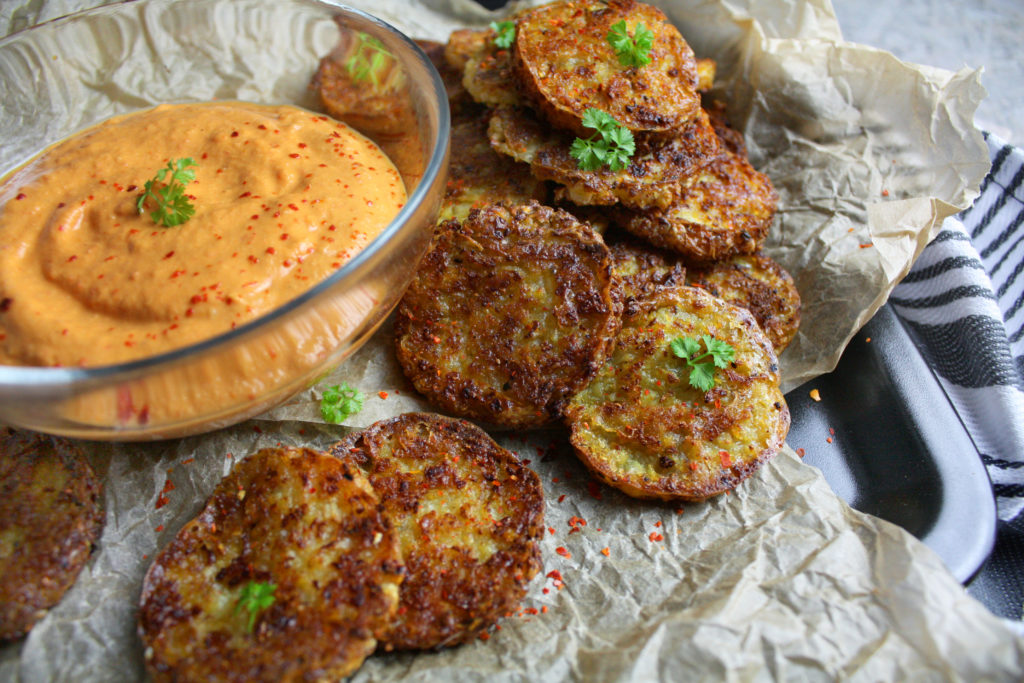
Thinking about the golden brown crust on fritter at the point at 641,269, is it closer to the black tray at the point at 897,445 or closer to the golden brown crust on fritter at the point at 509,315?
the golden brown crust on fritter at the point at 509,315

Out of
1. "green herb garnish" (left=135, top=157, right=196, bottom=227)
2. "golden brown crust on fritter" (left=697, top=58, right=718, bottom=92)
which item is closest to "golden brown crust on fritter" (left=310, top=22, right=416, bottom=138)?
"green herb garnish" (left=135, top=157, right=196, bottom=227)

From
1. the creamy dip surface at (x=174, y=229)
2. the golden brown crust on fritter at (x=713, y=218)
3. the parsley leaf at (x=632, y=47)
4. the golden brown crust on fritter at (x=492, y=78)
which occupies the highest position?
the parsley leaf at (x=632, y=47)

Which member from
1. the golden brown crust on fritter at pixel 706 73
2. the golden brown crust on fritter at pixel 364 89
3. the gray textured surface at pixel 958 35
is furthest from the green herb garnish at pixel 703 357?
the gray textured surface at pixel 958 35

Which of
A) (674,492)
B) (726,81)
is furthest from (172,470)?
(726,81)

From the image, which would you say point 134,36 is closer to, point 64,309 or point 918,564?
point 64,309

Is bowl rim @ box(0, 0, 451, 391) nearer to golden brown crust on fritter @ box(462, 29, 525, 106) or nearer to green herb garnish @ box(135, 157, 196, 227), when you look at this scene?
green herb garnish @ box(135, 157, 196, 227)

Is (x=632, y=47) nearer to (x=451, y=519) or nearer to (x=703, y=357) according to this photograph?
(x=703, y=357)
